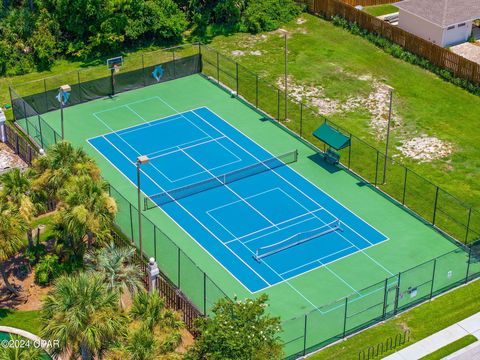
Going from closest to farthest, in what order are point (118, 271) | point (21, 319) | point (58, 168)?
point (118, 271), point (21, 319), point (58, 168)

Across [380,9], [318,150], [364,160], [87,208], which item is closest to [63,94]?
[87,208]

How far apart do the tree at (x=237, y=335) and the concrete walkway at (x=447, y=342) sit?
728cm

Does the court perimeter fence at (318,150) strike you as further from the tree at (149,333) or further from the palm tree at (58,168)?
the tree at (149,333)

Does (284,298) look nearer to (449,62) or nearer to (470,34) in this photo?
(449,62)

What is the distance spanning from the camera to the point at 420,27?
70.2 meters

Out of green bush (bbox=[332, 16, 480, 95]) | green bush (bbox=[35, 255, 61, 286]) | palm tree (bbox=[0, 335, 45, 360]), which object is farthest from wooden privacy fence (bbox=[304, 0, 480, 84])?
palm tree (bbox=[0, 335, 45, 360])

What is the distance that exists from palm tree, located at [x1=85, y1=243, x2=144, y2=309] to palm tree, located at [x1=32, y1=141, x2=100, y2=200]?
200 inches

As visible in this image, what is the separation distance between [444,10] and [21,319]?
132ft

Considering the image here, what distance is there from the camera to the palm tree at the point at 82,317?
35500 millimetres

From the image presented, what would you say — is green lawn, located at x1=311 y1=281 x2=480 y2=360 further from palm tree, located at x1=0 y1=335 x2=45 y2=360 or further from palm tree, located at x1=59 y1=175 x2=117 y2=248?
palm tree, located at x1=0 y1=335 x2=45 y2=360

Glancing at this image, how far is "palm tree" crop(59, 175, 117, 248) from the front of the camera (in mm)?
43531

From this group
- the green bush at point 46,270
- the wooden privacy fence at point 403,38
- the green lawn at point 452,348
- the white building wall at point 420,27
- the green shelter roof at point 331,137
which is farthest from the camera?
the white building wall at point 420,27

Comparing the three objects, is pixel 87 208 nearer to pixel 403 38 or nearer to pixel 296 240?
A: pixel 296 240

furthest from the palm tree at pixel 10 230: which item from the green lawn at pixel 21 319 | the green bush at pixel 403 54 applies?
the green bush at pixel 403 54
